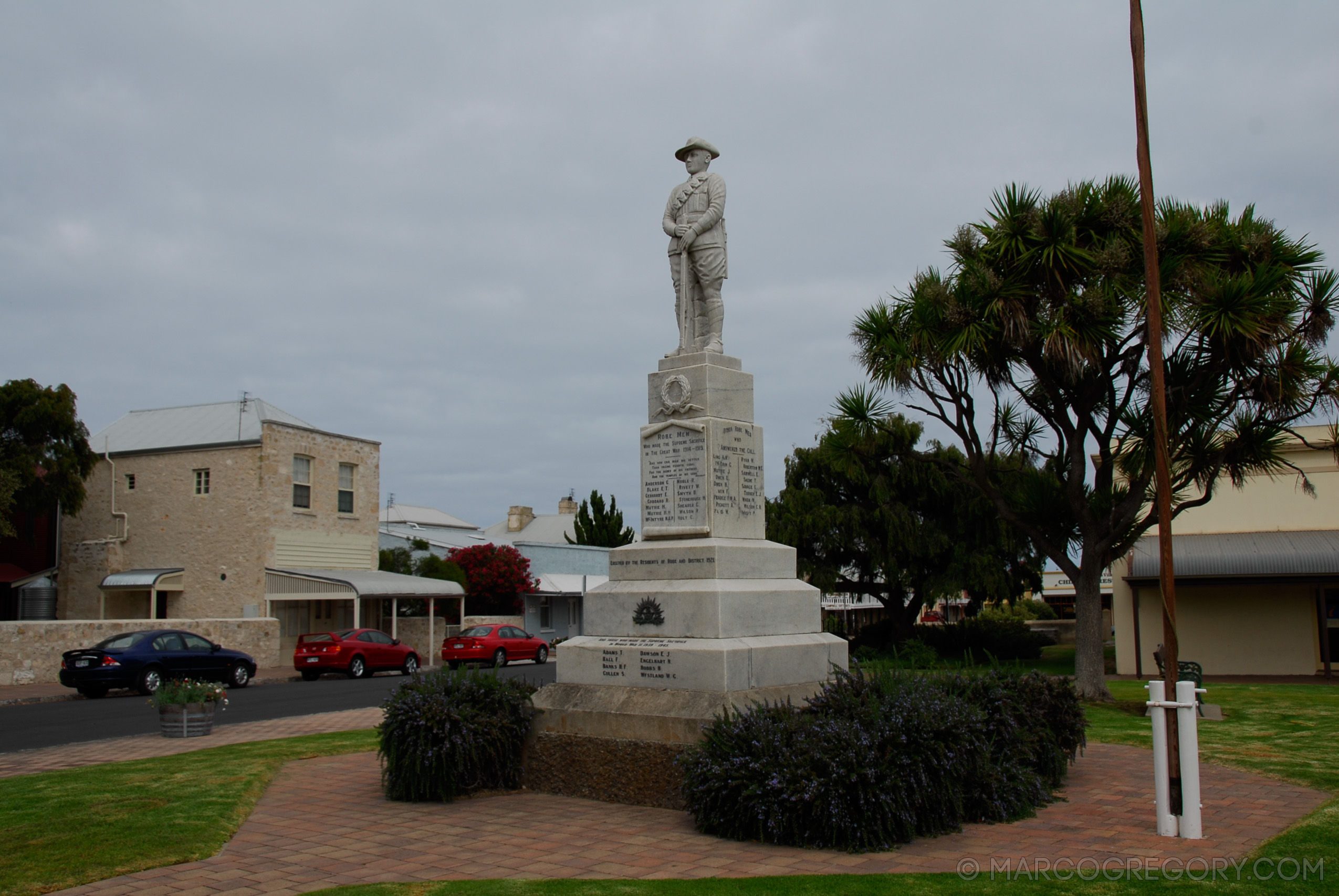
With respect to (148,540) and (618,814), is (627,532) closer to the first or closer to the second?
(148,540)

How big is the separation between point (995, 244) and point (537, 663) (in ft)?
66.7

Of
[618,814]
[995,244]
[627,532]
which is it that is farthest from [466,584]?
[618,814]

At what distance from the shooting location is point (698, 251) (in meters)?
9.78

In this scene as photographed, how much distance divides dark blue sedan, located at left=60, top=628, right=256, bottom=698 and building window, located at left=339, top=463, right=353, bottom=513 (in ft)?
32.5

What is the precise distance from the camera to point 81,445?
2911 cm

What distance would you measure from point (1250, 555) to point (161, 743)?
2251 centimetres

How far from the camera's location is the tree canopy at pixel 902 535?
95.6ft

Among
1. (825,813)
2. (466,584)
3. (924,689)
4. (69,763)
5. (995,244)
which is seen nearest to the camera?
(825,813)

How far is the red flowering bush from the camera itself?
39000 millimetres

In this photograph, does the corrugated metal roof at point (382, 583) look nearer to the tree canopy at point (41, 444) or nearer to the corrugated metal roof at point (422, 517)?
the tree canopy at point (41, 444)

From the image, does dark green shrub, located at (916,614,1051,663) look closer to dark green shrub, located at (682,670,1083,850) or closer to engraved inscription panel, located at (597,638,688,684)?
engraved inscription panel, located at (597,638,688,684)

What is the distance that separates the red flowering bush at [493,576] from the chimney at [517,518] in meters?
20.8

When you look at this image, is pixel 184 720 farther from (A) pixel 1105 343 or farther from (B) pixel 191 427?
(B) pixel 191 427

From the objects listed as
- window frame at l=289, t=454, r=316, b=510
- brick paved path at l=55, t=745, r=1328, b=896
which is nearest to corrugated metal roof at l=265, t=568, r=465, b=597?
window frame at l=289, t=454, r=316, b=510
